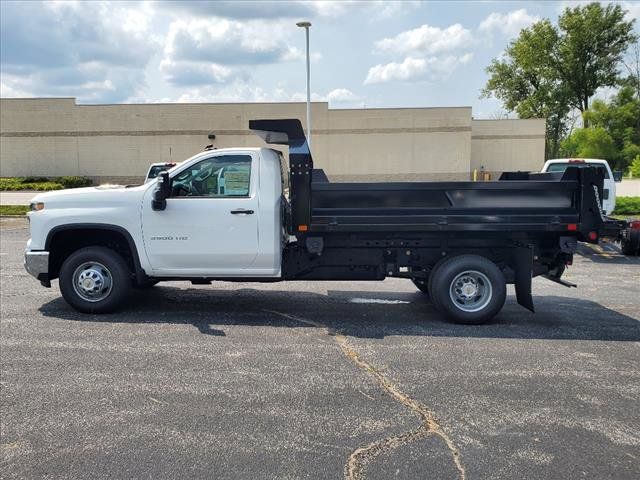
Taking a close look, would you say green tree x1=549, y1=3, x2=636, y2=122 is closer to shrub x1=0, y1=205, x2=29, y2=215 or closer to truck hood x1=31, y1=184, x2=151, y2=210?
shrub x1=0, y1=205, x2=29, y2=215

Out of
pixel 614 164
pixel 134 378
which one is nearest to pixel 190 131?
pixel 134 378

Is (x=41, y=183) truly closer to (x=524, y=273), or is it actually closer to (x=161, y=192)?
(x=161, y=192)

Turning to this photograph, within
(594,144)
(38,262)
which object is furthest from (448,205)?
(594,144)

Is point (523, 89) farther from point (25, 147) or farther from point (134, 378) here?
point (134, 378)

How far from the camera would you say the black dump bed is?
23.0 ft

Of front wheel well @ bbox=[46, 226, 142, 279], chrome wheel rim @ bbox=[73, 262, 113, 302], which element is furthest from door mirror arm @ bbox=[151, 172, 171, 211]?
chrome wheel rim @ bbox=[73, 262, 113, 302]

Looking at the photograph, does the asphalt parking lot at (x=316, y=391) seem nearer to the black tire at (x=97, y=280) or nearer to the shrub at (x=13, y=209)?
the black tire at (x=97, y=280)

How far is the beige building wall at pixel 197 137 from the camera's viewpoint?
3722 centimetres

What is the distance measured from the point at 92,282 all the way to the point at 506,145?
37.3m

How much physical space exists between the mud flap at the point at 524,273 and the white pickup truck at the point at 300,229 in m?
0.01

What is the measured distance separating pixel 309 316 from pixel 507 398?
3.18 m

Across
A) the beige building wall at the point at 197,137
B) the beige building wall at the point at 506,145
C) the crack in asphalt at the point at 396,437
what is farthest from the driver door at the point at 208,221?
the beige building wall at the point at 506,145

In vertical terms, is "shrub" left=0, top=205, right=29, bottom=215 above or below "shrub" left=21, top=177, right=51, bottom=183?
below

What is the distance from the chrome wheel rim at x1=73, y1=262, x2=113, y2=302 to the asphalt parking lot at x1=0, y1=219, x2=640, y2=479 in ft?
0.93
